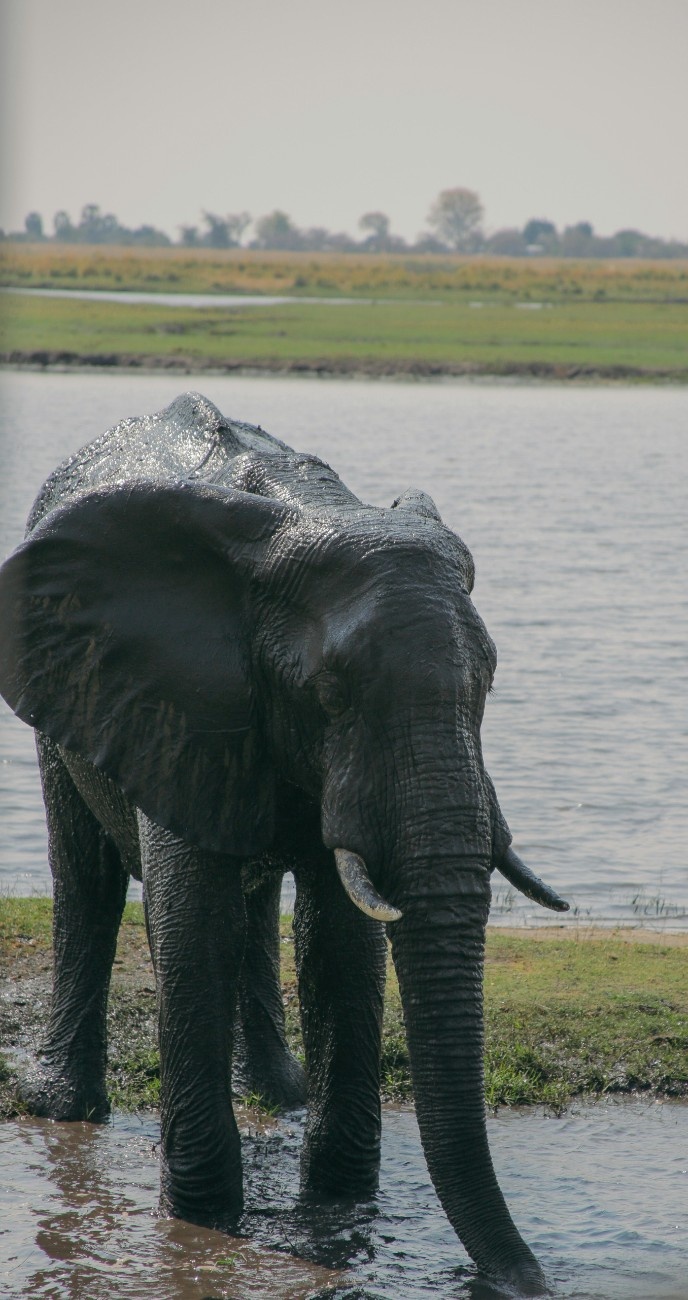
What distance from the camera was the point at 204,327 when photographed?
5362 cm

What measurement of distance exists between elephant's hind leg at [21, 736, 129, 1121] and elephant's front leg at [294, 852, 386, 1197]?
1.11m

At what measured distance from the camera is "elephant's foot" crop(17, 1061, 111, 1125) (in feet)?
21.7

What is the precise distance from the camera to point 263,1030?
6.83 meters

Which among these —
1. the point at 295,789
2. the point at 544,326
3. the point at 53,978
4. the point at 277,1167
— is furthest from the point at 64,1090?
the point at 544,326

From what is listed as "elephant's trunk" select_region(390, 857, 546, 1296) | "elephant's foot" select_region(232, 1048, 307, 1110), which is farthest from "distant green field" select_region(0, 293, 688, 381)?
"elephant's trunk" select_region(390, 857, 546, 1296)

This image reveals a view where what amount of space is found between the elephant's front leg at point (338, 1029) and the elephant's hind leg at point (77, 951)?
1110 mm

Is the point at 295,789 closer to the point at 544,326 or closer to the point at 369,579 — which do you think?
the point at 369,579

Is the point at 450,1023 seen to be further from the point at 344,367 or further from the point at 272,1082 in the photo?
the point at 344,367

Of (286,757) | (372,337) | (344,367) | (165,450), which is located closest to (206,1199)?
(286,757)

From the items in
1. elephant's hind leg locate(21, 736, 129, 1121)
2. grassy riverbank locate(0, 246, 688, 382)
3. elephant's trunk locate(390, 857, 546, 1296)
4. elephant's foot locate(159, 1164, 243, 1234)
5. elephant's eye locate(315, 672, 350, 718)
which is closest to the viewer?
elephant's trunk locate(390, 857, 546, 1296)

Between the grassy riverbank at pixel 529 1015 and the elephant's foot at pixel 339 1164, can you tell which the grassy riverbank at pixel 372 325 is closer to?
the grassy riverbank at pixel 529 1015

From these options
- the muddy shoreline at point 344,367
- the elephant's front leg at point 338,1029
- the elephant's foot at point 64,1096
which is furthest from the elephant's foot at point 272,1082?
the muddy shoreline at point 344,367

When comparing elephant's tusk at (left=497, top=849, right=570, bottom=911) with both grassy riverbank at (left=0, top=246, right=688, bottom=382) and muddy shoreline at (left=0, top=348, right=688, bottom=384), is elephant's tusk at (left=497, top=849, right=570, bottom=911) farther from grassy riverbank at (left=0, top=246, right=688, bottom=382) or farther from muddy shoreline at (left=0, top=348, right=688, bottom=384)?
muddy shoreline at (left=0, top=348, right=688, bottom=384)

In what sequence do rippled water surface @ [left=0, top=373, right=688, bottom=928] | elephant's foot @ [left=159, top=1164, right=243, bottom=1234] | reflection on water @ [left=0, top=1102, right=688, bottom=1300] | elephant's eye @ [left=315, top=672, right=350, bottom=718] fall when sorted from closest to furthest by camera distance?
elephant's eye @ [left=315, top=672, right=350, bottom=718]
reflection on water @ [left=0, top=1102, right=688, bottom=1300]
elephant's foot @ [left=159, top=1164, right=243, bottom=1234]
rippled water surface @ [left=0, top=373, right=688, bottom=928]
